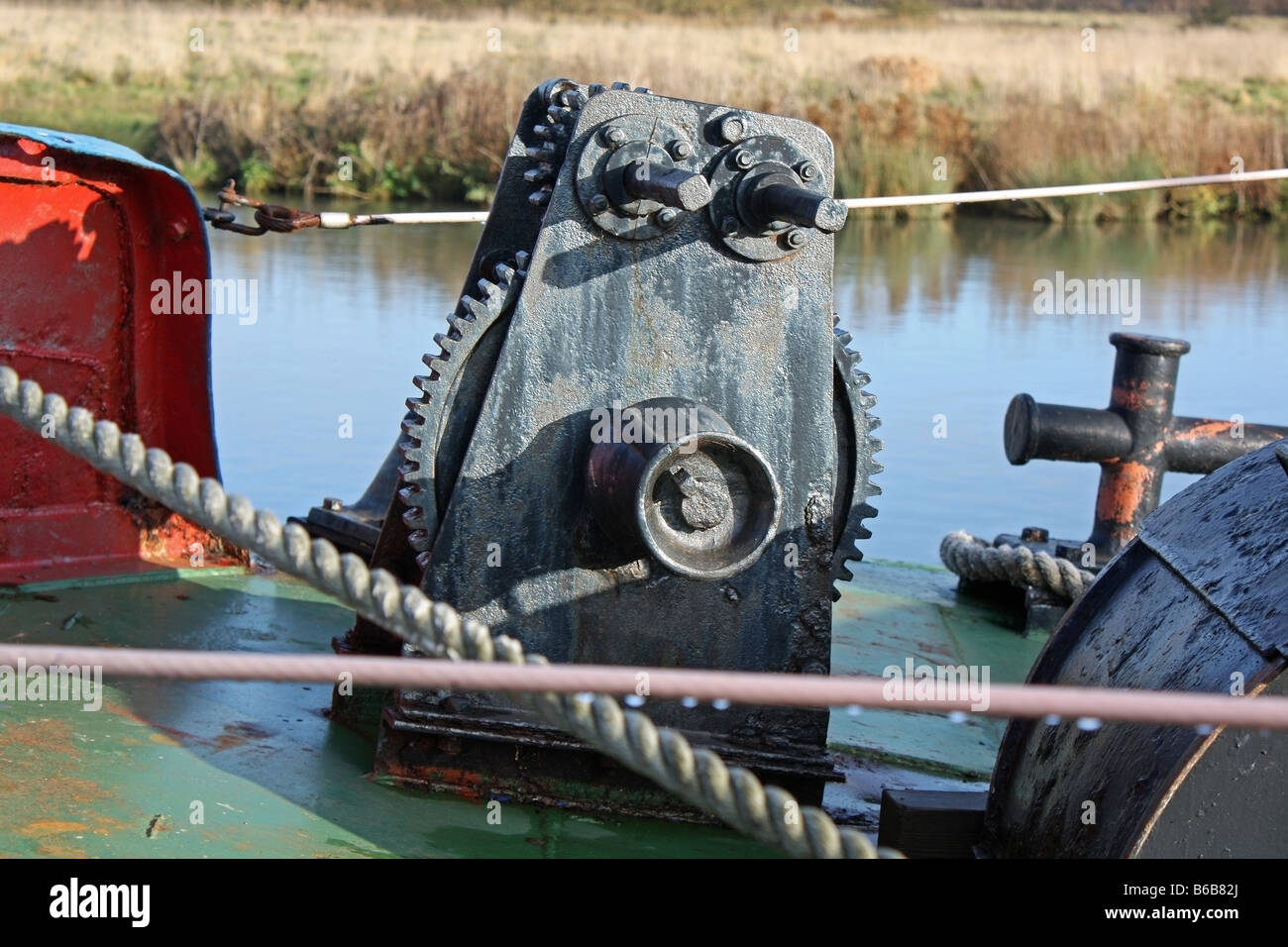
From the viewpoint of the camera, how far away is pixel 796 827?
2211 millimetres

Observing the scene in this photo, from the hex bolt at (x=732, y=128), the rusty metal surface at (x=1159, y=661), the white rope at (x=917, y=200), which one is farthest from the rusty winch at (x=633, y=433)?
the white rope at (x=917, y=200)

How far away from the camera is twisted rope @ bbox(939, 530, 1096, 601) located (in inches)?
216

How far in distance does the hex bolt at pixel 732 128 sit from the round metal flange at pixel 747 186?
15 millimetres

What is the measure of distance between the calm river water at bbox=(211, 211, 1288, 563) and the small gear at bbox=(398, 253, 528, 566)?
4531mm

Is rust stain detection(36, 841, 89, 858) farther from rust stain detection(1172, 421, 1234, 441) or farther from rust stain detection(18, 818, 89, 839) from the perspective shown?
rust stain detection(1172, 421, 1234, 441)

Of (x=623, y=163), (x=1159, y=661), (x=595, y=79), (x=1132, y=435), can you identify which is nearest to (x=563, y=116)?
(x=623, y=163)

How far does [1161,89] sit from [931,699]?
23.5 metres

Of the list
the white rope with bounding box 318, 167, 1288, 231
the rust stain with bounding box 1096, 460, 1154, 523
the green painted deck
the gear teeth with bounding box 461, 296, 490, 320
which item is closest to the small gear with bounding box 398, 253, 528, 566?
the gear teeth with bounding box 461, 296, 490, 320

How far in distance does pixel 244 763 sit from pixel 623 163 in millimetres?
1398

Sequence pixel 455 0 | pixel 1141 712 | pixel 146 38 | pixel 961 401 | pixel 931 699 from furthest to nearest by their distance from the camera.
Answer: pixel 455 0 < pixel 146 38 < pixel 961 401 < pixel 931 699 < pixel 1141 712

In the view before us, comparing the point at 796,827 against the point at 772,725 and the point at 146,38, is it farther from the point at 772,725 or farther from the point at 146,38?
the point at 146,38

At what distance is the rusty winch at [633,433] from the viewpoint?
3.45 m

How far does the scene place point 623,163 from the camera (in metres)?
3.45
